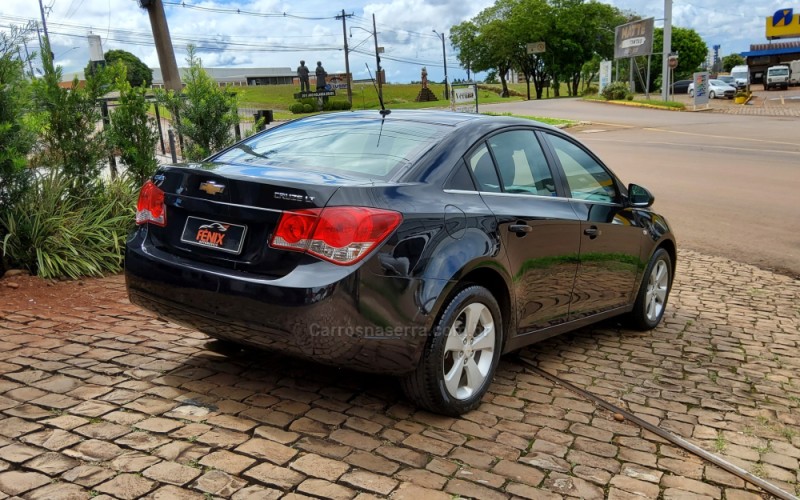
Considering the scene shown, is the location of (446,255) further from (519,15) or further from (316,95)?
(519,15)

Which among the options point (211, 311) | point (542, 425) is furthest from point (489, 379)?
point (211, 311)

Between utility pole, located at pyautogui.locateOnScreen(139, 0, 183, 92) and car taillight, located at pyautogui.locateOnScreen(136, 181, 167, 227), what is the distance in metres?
8.88

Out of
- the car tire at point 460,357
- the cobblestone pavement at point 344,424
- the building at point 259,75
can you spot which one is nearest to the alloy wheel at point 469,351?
the car tire at point 460,357

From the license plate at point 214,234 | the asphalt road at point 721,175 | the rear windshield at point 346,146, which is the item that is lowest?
the asphalt road at point 721,175

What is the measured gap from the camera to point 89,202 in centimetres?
713

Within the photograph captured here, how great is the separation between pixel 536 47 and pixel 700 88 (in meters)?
32.4

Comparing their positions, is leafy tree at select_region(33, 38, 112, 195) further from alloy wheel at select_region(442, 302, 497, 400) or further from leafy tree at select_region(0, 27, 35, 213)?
alloy wheel at select_region(442, 302, 497, 400)

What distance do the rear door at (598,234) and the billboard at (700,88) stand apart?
130ft

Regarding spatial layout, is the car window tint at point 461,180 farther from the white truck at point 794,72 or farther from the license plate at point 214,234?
the white truck at point 794,72

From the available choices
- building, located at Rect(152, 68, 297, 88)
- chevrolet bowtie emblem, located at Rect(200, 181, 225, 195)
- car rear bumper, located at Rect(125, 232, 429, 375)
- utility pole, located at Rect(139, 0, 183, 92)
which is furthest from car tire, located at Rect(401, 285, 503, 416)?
building, located at Rect(152, 68, 297, 88)

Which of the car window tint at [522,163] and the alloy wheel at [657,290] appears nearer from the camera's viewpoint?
the car window tint at [522,163]

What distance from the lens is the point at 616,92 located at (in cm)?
4844

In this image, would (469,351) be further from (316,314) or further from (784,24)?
(784,24)

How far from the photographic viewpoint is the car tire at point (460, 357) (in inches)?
143
